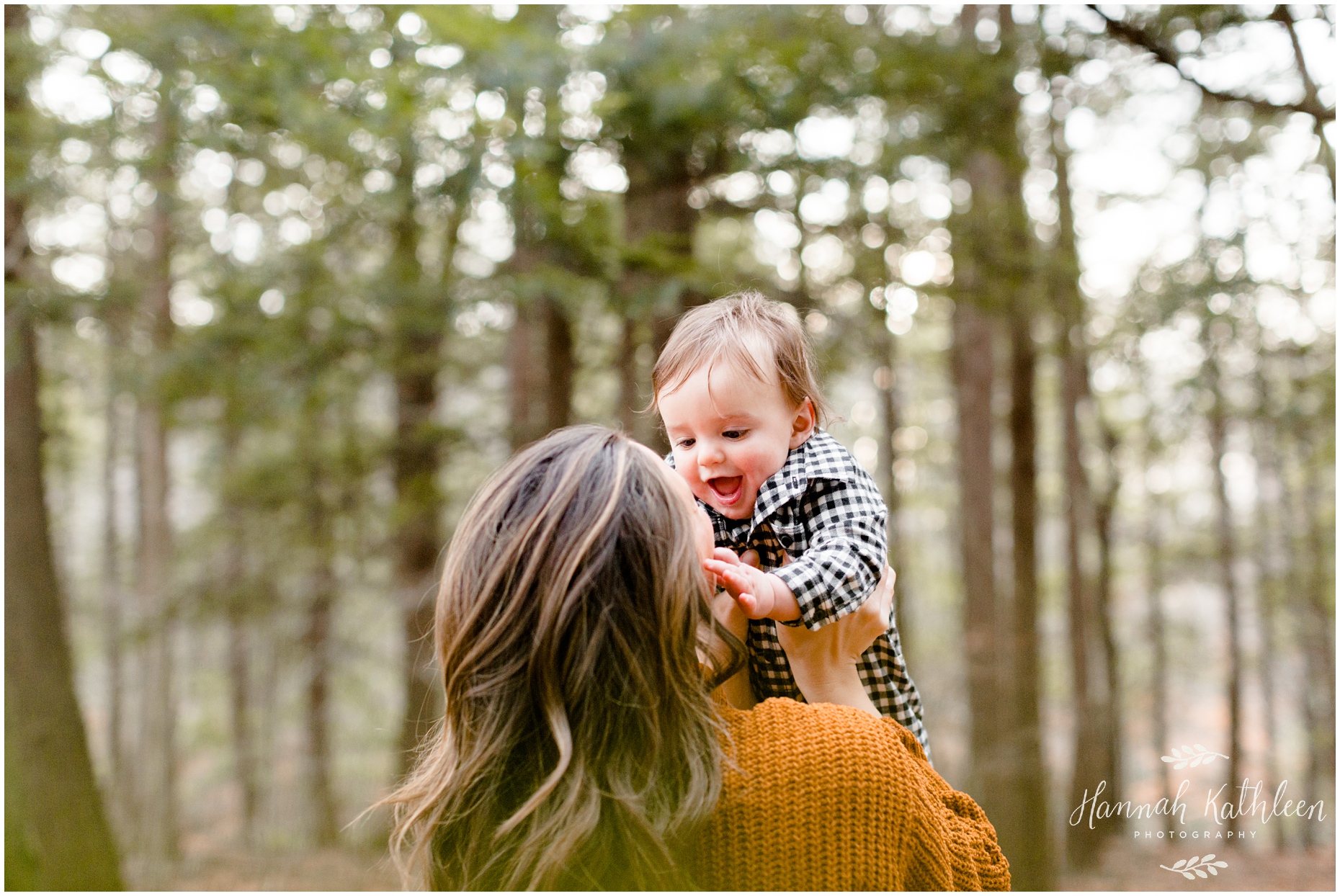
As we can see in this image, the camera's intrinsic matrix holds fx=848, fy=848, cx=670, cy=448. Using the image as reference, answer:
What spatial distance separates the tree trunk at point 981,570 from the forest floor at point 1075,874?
2.17 meters

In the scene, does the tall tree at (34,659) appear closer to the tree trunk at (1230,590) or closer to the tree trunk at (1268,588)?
the tree trunk at (1230,590)

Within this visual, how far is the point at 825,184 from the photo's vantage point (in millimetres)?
5492

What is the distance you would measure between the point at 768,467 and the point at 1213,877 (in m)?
9.93

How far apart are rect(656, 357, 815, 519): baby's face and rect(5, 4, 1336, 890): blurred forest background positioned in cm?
117

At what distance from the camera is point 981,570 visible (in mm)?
7293

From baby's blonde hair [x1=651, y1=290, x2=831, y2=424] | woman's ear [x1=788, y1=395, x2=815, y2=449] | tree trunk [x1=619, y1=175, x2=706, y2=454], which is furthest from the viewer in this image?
tree trunk [x1=619, y1=175, x2=706, y2=454]

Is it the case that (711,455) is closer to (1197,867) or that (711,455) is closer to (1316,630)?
(1197,867)

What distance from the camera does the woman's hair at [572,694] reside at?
4.11ft

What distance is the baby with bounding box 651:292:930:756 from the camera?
1.76 metres

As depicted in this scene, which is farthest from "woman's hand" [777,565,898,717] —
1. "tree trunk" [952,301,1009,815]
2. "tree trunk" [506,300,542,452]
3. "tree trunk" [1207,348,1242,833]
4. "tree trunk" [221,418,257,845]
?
"tree trunk" [1207,348,1242,833]

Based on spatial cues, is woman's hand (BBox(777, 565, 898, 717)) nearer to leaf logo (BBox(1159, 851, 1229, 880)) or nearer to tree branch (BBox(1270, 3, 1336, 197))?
tree branch (BBox(1270, 3, 1336, 197))

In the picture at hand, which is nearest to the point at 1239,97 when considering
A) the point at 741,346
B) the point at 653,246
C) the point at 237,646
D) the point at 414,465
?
the point at 653,246

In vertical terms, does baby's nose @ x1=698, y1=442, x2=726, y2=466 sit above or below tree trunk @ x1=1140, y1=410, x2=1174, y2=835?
above

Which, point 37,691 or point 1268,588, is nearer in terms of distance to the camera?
point 37,691
